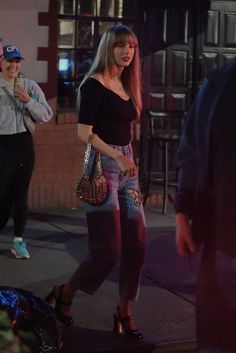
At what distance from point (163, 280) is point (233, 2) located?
4.86 m

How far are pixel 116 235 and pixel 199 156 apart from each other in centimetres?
161

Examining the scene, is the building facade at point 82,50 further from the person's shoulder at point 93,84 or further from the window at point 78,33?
the person's shoulder at point 93,84

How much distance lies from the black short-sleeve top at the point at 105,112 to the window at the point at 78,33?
4.32m

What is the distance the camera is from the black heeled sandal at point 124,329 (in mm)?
5211

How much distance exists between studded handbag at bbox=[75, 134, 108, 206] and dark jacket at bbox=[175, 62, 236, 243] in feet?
4.45

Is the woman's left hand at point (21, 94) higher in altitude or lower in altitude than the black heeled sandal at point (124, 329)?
higher

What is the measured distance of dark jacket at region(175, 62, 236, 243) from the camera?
3471mm

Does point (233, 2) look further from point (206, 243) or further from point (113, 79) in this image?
point (206, 243)

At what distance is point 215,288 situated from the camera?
3490 millimetres

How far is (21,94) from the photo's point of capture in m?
6.75

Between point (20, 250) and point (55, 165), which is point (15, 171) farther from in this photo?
point (55, 165)

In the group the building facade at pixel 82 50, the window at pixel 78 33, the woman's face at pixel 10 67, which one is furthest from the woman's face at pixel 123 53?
the window at pixel 78 33

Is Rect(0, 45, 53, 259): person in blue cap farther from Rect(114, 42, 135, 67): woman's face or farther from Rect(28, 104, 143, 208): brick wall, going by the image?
Rect(28, 104, 143, 208): brick wall

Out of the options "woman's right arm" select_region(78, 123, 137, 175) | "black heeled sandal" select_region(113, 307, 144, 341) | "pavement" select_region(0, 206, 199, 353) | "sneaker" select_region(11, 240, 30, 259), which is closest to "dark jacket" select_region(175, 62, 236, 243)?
"pavement" select_region(0, 206, 199, 353)
